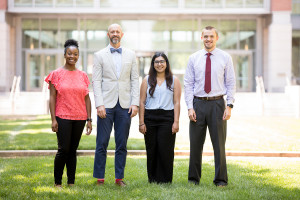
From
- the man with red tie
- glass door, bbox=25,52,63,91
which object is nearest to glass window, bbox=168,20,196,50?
glass door, bbox=25,52,63,91

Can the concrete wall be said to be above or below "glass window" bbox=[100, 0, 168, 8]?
below

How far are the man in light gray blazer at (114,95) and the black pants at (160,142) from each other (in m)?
0.29

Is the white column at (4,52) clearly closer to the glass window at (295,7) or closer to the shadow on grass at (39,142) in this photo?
the shadow on grass at (39,142)

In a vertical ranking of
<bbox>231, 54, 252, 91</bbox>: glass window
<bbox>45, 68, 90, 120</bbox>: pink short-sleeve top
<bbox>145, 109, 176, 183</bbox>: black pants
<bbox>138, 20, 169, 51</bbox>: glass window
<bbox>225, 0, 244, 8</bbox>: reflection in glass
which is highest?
<bbox>225, 0, 244, 8</bbox>: reflection in glass

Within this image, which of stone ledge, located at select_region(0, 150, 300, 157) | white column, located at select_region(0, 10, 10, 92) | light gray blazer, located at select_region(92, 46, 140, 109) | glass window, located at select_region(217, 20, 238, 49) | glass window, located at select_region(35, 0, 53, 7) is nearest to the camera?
light gray blazer, located at select_region(92, 46, 140, 109)

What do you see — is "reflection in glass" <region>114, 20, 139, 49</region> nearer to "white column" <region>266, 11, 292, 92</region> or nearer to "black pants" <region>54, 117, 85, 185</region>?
"white column" <region>266, 11, 292, 92</region>

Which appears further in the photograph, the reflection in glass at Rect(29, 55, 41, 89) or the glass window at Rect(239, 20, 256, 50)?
the glass window at Rect(239, 20, 256, 50)

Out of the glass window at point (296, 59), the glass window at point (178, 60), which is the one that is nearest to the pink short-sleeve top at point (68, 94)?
the glass window at point (178, 60)

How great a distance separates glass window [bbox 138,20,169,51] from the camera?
32.4 metres

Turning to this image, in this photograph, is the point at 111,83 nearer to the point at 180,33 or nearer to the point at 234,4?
the point at 234,4

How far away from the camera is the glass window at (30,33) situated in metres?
32.2

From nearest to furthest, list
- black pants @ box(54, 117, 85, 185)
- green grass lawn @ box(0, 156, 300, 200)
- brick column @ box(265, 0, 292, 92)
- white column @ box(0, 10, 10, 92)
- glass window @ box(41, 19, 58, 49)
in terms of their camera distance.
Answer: green grass lawn @ box(0, 156, 300, 200)
black pants @ box(54, 117, 85, 185)
white column @ box(0, 10, 10, 92)
brick column @ box(265, 0, 292, 92)
glass window @ box(41, 19, 58, 49)

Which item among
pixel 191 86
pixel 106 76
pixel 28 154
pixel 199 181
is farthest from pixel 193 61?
pixel 28 154

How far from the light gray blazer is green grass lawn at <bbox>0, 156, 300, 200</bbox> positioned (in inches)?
44.9
